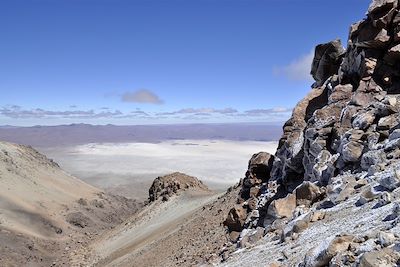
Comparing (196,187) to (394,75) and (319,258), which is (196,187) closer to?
(394,75)

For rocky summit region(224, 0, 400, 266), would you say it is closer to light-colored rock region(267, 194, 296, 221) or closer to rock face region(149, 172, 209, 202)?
light-colored rock region(267, 194, 296, 221)

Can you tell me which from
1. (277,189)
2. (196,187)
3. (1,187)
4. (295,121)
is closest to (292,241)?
(277,189)

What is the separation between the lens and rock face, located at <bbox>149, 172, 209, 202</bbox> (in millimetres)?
53594

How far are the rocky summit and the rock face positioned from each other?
2942 centimetres

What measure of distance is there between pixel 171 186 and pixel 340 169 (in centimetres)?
4046

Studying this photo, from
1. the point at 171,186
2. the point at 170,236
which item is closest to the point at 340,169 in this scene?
the point at 170,236

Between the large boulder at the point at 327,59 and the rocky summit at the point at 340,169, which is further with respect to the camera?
the large boulder at the point at 327,59

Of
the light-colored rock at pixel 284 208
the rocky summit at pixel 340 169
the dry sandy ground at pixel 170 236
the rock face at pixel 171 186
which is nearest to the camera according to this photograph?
the rocky summit at pixel 340 169

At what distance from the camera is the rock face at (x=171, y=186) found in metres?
53.6

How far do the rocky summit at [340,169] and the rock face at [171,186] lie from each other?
29421 millimetres

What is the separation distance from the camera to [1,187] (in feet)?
192

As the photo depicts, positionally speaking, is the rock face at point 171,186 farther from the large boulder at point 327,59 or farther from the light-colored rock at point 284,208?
the light-colored rock at point 284,208

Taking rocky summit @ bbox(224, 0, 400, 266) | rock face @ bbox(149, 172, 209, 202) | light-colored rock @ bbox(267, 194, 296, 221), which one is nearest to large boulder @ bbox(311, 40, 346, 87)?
rocky summit @ bbox(224, 0, 400, 266)

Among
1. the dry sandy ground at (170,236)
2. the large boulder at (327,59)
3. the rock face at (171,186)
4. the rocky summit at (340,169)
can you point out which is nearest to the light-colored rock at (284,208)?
the rocky summit at (340,169)
